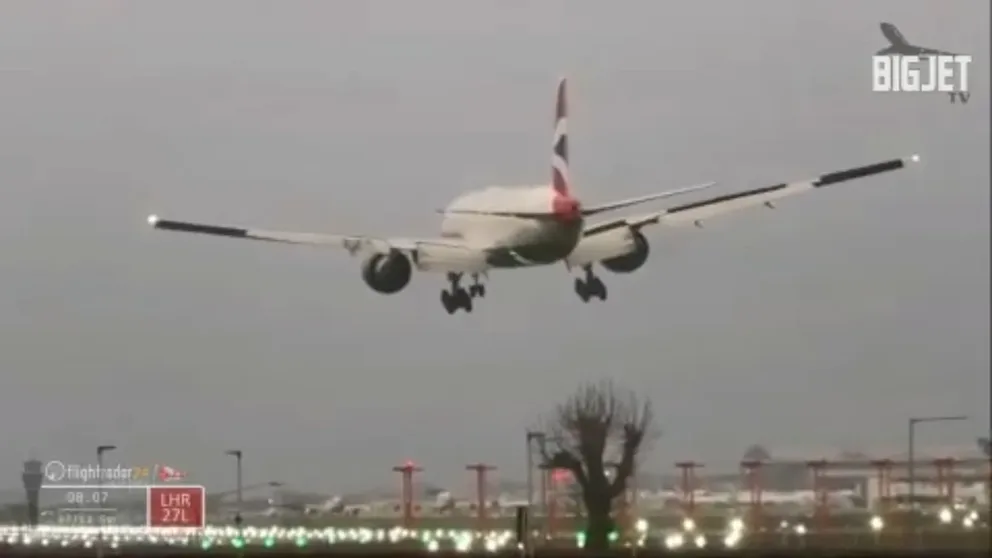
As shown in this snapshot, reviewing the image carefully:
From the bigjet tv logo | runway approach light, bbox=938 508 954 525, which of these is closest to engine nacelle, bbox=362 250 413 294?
the bigjet tv logo

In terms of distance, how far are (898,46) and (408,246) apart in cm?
358

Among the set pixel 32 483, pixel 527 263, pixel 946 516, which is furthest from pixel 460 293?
pixel 946 516

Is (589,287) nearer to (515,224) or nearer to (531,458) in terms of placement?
(515,224)

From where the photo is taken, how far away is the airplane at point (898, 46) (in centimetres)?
1146

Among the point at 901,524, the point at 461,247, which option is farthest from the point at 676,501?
the point at 461,247

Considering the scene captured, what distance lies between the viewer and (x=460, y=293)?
41.6 feet

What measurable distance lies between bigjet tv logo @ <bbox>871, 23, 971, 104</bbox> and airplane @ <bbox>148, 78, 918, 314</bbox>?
1.95ft

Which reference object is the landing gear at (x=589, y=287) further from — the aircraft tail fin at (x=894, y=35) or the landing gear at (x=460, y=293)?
the aircraft tail fin at (x=894, y=35)

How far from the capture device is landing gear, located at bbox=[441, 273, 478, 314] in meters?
12.6

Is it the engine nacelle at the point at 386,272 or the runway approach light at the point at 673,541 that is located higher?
the engine nacelle at the point at 386,272

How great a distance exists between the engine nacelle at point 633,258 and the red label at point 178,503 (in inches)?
128

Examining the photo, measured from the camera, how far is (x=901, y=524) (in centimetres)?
1249

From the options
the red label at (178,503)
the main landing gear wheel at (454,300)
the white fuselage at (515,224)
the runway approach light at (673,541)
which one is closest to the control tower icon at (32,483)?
the red label at (178,503)

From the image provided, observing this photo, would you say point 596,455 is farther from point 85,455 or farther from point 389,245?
point 85,455
